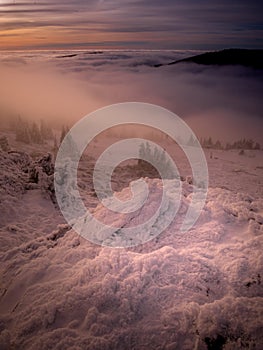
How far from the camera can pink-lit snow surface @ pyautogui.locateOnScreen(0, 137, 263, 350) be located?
3.09 m

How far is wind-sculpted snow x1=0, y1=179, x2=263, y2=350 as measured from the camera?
10.1ft

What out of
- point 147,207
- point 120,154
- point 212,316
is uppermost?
point 147,207

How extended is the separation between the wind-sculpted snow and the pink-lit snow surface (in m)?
0.01

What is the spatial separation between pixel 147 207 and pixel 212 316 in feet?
7.38

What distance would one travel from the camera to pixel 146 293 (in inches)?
139

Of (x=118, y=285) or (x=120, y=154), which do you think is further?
(x=120, y=154)

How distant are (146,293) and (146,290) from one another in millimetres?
38

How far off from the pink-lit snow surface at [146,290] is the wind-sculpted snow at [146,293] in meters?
0.01

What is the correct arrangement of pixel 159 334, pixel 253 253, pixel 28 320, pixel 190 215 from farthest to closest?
pixel 190 215
pixel 253 253
pixel 28 320
pixel 159 334

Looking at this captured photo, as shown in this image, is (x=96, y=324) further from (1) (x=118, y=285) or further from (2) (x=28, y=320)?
(2) (x=28, y=320)

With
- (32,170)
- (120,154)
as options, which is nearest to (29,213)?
(32,170)

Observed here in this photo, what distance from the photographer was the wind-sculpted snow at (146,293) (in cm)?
309

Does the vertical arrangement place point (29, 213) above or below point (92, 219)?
below

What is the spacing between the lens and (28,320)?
351 centimetres
